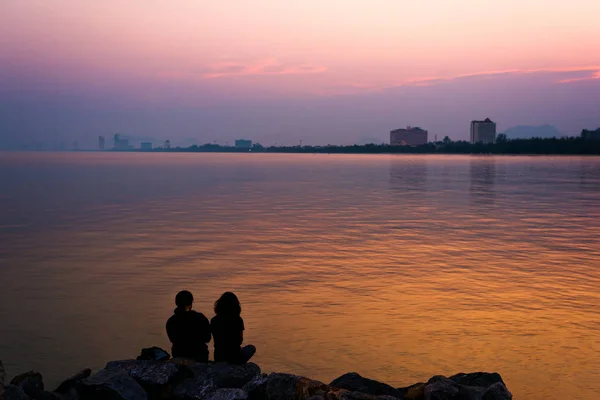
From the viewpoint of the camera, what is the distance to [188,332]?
11602 mm

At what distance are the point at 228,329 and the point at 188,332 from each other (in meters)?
0.73

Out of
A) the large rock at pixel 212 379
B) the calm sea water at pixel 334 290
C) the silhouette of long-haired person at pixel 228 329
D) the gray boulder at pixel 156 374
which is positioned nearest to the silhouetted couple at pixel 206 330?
the silhouette of long-haired person at pixel 228 329

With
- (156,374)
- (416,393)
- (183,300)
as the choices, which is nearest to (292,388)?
(416,393)

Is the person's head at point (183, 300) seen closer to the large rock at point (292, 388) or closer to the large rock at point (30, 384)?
the large rock at point (292, 388)

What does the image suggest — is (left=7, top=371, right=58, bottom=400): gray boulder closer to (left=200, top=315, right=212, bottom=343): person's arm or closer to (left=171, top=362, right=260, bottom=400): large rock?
(left=171, top=362, right=260, bottom=400): large rock

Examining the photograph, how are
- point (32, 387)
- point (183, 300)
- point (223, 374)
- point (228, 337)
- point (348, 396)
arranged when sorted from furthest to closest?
1. point (228, 337)
2. point (183, 300)
3. point (223, 374)
4. point (32, 387)
5. point (348, 396)

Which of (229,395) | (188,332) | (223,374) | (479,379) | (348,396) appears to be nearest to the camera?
(348,396)

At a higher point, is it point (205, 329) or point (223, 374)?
point (205, 329)

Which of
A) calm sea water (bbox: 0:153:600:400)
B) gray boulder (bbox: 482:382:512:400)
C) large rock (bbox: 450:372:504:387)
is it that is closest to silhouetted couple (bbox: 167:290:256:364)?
calm sea water (bbox: 0:153:600:400)

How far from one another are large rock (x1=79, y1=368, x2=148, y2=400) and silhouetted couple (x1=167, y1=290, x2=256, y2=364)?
5.01 feet

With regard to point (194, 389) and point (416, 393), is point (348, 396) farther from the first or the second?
point (194, 389)

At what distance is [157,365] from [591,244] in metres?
23.3

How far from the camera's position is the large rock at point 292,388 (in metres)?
9.98

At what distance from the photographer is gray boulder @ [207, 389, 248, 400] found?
9940 millimetres
